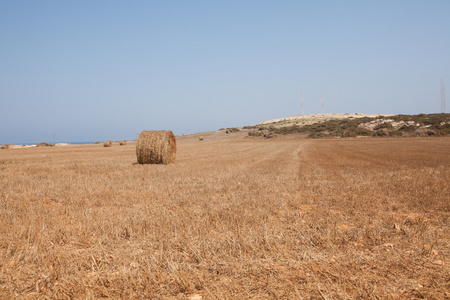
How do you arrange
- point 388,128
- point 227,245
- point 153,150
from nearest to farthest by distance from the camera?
point 227,245
point 153,150
point 388,128

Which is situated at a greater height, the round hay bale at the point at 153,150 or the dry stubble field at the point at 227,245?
the round hay bale at the point at 153,150

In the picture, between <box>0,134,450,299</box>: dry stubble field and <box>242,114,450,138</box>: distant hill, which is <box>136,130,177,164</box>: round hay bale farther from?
<box>242,114,450,138</box>: distant hill

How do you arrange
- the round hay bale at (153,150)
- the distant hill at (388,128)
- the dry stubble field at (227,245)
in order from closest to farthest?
the dry stubble field at (227,245), the round hay bale at (153,150), the distant hill at (388,128)

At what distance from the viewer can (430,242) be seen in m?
3.94

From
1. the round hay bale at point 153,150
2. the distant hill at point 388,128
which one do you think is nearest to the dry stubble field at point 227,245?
the round hay bale at point 153,150

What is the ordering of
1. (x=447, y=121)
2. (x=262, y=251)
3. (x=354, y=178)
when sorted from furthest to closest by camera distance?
(x=447, y=121), (x=354, y=178), (x=262, y=251)

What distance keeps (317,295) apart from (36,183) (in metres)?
9.37

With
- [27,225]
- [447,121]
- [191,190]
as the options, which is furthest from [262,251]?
[447,121]

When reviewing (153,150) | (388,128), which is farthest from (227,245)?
(388,128)

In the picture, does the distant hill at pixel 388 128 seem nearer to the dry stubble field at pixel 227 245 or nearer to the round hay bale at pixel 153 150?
the round hay bale at pixel 153 150

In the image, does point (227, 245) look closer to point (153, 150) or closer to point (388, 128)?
point (153, 150)

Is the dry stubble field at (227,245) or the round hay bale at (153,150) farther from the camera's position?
the round hay bale at (153,150)

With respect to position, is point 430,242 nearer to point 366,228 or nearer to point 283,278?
point 366,228

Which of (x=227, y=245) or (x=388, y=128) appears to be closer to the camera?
(x=227, y=245)
